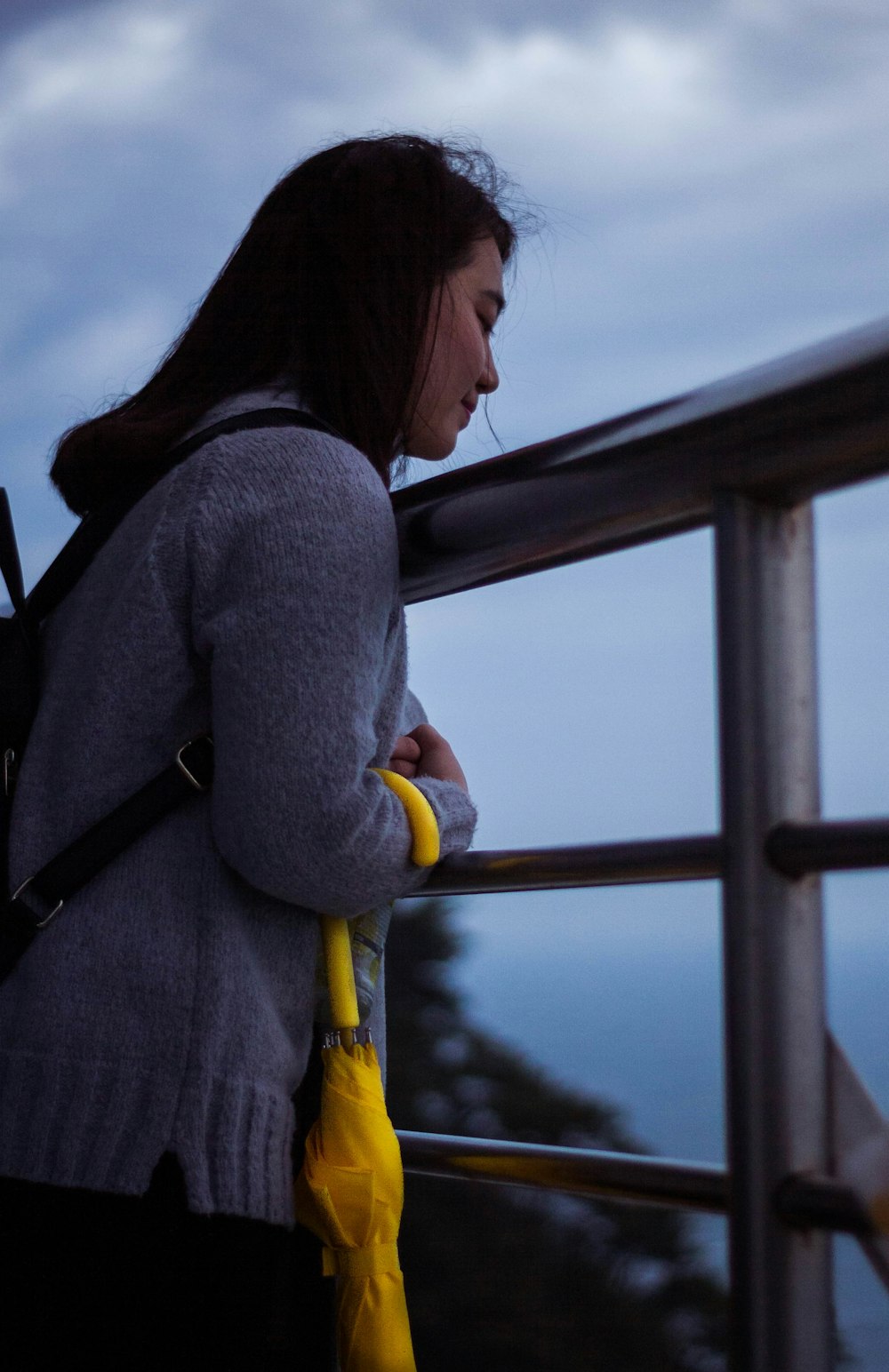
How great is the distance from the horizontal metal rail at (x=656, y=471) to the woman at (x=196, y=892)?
6 cm

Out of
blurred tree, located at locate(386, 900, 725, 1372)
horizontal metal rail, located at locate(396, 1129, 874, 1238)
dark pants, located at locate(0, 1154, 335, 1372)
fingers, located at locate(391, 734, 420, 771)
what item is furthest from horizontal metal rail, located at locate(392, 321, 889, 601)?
blurred tree, located at locate(386, 900, 725, 1372)

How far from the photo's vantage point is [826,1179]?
74 centimetres

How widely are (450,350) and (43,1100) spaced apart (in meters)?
0.81

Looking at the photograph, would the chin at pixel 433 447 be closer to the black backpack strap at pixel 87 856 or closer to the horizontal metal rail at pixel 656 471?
the horizontal metal rail at pixel 656 471

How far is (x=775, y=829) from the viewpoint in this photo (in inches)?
30.6

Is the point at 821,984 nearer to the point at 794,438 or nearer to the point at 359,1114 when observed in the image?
the point at 794,438

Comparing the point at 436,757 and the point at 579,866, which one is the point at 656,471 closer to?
the point at 579,866

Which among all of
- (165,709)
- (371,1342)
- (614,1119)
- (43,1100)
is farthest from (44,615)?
(614,1119)

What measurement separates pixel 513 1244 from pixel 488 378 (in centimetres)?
229

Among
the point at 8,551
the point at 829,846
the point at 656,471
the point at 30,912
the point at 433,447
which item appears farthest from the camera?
the point at 433,447

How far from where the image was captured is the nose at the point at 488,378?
1477 mm

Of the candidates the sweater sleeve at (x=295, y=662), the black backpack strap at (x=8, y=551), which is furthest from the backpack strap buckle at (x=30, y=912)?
the black backpack strap at (x=8, y=551)

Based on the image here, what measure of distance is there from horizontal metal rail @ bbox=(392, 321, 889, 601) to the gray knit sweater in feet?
0.21

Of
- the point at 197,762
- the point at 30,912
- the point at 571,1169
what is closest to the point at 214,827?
the point at 197,762
